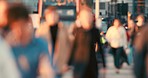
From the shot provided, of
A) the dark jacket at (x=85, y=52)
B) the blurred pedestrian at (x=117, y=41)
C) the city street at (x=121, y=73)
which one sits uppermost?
the dark jacket at (x=85, y=52)

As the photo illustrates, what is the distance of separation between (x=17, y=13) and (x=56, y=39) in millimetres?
4838

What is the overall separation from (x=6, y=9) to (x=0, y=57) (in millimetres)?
789

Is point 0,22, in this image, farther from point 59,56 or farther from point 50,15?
point 50,15

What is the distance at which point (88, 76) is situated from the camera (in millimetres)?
8391

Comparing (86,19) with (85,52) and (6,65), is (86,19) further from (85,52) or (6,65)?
(6,65)

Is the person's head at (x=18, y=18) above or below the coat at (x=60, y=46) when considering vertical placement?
above

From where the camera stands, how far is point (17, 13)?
13.8ft

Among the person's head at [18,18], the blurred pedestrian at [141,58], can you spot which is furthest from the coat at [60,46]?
the person's head at [18,18]

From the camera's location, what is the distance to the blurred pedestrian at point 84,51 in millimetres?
8234

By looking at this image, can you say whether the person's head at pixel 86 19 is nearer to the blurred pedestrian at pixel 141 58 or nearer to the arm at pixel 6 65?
the blurred pedestrian at pixel 141 58

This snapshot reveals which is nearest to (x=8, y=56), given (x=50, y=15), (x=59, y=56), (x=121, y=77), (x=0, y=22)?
(x=0, y=22)

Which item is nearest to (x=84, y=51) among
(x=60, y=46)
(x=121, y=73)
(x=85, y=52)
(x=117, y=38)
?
(x=85, y=52)

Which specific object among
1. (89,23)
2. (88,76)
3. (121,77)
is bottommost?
(121,77)

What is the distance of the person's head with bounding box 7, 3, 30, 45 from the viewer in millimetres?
4207
